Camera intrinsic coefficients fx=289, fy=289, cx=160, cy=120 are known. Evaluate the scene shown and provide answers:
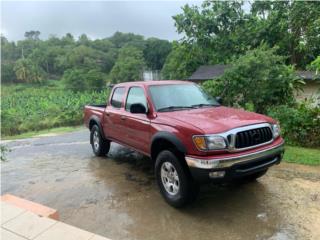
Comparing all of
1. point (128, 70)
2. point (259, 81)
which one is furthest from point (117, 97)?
point (128, 70)

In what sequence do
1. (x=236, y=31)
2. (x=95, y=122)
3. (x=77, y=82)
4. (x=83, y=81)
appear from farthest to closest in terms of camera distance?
1. (x=83, y=81)
2. (x=77, y=82)
3. (x=236, y=31)
4. (x=95, y=122)

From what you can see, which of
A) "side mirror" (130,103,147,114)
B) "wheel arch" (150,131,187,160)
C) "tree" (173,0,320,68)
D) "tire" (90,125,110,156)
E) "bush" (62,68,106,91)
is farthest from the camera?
"bush" (62,68,106,91)

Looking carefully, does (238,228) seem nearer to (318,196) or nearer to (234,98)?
(318,196)

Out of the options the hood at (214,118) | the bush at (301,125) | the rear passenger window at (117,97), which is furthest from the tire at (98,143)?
the bush at (301,125)

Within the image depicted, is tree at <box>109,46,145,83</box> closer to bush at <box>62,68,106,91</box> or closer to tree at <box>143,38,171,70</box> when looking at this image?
bush at <box>62,68,106,91</box>

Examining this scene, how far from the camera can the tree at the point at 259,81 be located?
809 centimetres

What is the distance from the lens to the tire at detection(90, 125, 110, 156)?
7200mm

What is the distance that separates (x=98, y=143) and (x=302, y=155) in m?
4.87

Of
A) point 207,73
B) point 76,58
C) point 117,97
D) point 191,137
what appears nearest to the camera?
point 191,137

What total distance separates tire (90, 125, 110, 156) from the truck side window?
169 cm

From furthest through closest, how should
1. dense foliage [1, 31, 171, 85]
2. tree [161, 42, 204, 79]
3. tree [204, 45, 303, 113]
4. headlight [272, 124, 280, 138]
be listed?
dense foliage [1, 31, 171, 85] → tree [161, 42, 204, 79] → tree [204, 45, 303, 113] → headlight [272, 124, 280, 138]

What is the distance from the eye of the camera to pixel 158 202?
179 inches

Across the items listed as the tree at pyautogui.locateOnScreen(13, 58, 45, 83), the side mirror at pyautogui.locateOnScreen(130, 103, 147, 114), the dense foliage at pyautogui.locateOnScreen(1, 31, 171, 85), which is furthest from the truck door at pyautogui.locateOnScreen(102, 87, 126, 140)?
the tree at pyautogui.locateOnScreen(13, 58, 45, 83)

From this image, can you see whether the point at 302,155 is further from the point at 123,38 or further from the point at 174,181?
the point at 123,38
